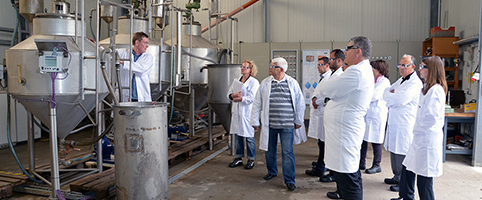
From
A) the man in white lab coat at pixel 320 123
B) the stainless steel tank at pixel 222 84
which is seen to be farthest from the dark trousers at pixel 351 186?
the stainless steel tank at pixel 222 84

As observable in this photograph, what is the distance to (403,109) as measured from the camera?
11.5 feet

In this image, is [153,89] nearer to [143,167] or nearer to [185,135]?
[185,135]

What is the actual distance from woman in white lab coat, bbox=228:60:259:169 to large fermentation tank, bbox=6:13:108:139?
1.70 meters

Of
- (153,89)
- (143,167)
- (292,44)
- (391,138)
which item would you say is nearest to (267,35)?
(292,44)

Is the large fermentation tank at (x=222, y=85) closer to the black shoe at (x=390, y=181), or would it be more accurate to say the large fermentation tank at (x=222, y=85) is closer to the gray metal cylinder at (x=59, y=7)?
the gray metal cylinder at (x=59, y=7)

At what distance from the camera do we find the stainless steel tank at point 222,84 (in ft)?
16.4

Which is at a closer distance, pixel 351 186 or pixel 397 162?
pixel 351 186

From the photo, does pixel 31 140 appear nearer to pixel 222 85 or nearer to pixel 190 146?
pixel 190 146

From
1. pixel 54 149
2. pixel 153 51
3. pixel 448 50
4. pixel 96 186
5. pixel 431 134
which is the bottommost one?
pixel 96 186

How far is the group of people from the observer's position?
96.8 inches

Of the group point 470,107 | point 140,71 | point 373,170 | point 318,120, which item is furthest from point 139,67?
point 470,107

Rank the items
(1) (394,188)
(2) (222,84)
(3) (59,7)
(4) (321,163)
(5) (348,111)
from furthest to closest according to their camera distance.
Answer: (2) (222,84) → (4) (321,163) → (1) (394,188) → (3) (59,7) → (5) (348,111)

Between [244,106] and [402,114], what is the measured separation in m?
1.90

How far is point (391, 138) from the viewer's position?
11.5 feet
